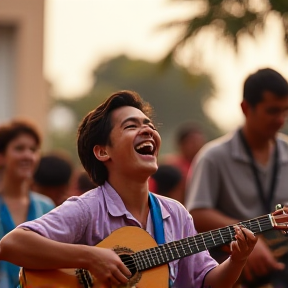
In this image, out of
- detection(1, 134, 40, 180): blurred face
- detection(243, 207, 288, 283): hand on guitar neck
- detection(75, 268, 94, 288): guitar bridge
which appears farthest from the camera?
detection(1, 134, 40, 180): blurred face

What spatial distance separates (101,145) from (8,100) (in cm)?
1036

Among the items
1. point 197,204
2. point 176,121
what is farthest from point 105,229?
point 176,121

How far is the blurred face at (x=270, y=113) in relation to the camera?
7961 millimetres

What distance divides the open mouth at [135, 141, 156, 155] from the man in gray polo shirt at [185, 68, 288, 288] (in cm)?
195

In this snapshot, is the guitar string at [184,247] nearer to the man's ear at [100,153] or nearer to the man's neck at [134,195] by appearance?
the man's neck at [134,195]

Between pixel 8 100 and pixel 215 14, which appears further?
pixel 8 100

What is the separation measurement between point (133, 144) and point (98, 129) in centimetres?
25

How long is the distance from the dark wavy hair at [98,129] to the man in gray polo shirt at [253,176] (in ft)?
5.97

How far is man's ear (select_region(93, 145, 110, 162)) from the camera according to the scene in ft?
20.3

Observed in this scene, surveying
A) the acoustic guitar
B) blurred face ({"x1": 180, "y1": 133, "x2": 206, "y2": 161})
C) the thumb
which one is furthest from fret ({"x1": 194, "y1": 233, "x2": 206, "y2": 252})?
blurred face ({"x1": 180, "y1": 133, "x2": 206, "y2": 161})

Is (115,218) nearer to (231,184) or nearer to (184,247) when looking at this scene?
(184,247)

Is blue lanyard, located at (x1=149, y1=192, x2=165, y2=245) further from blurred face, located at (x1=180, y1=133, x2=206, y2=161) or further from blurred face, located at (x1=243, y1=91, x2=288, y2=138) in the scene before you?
blurred face, located at (x1=180, y1=133, x2=206, y2=161)

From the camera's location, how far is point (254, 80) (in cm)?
809

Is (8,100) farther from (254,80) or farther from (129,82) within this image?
(129,82)
